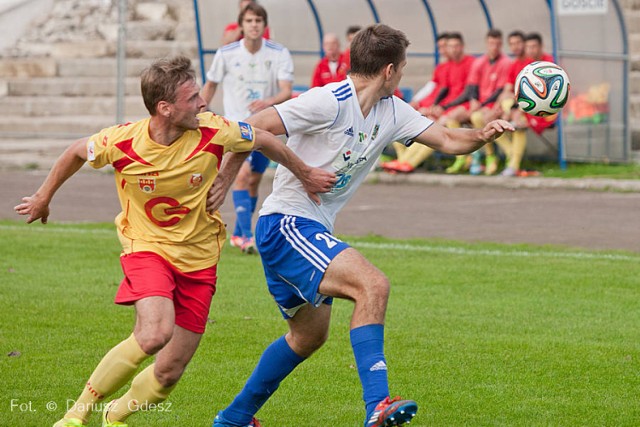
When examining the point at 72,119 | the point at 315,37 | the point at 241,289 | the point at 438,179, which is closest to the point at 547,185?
the point at 438,179

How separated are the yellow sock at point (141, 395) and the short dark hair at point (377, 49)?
70.4 inches

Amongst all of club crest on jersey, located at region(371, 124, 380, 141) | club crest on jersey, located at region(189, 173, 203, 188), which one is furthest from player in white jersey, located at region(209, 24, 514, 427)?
club crest on jersey, located at region(189, 173, 203, 188)

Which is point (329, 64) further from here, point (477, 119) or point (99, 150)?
point (99, 150)

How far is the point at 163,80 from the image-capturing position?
216 inches

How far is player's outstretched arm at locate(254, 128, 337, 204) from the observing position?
18.4 ft

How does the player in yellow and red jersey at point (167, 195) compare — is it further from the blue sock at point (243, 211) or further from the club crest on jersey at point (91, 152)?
the blue sock at point (243, 211)

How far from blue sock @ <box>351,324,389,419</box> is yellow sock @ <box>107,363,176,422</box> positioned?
2.92 feet

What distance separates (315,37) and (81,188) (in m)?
5.49

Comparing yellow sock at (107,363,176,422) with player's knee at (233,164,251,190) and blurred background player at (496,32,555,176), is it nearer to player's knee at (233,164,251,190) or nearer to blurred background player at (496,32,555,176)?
player's knee at (233,164,251,190)

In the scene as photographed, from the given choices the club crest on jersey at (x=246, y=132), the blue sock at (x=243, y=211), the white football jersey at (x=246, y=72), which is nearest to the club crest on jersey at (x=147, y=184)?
the club crest on jersey at (x=246, y=132)

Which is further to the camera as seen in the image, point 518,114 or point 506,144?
point 506,144

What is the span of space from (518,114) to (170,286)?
41.1 feet

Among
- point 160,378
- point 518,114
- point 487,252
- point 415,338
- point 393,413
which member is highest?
point 393,413

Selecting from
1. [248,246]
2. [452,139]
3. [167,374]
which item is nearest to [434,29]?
[248,246]
